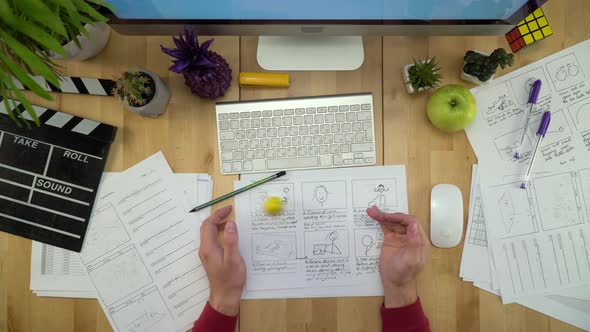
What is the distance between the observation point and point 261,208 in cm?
73

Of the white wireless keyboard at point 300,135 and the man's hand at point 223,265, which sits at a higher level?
the white wireless keyboard at point 300,135

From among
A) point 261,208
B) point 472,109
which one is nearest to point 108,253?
point 261,208

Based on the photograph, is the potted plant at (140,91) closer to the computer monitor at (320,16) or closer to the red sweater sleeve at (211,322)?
the computer monitor at (320,16)

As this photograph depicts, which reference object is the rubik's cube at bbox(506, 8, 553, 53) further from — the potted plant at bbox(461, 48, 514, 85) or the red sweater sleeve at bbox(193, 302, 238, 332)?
the red sweater sleeve at bbox(193, 302, 238, 332)

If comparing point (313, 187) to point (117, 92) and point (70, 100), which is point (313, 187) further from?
point (70, 100)

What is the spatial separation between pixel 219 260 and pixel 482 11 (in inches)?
24.0

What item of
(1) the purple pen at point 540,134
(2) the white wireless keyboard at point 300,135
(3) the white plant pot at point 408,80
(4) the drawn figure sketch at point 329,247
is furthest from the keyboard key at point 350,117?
(1) the purple pen at point 540,134

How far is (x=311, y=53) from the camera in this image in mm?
729

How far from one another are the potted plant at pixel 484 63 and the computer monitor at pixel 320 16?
85 millimetres

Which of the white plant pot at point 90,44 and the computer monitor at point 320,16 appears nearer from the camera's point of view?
the computer monitor at point 320,16

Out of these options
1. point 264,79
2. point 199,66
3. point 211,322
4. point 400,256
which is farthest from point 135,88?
point 400,256

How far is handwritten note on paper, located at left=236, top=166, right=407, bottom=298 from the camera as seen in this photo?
28.7 inches

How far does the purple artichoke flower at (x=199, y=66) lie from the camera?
60 centimetres

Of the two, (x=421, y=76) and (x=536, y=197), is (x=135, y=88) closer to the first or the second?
(x=421, y=76)
